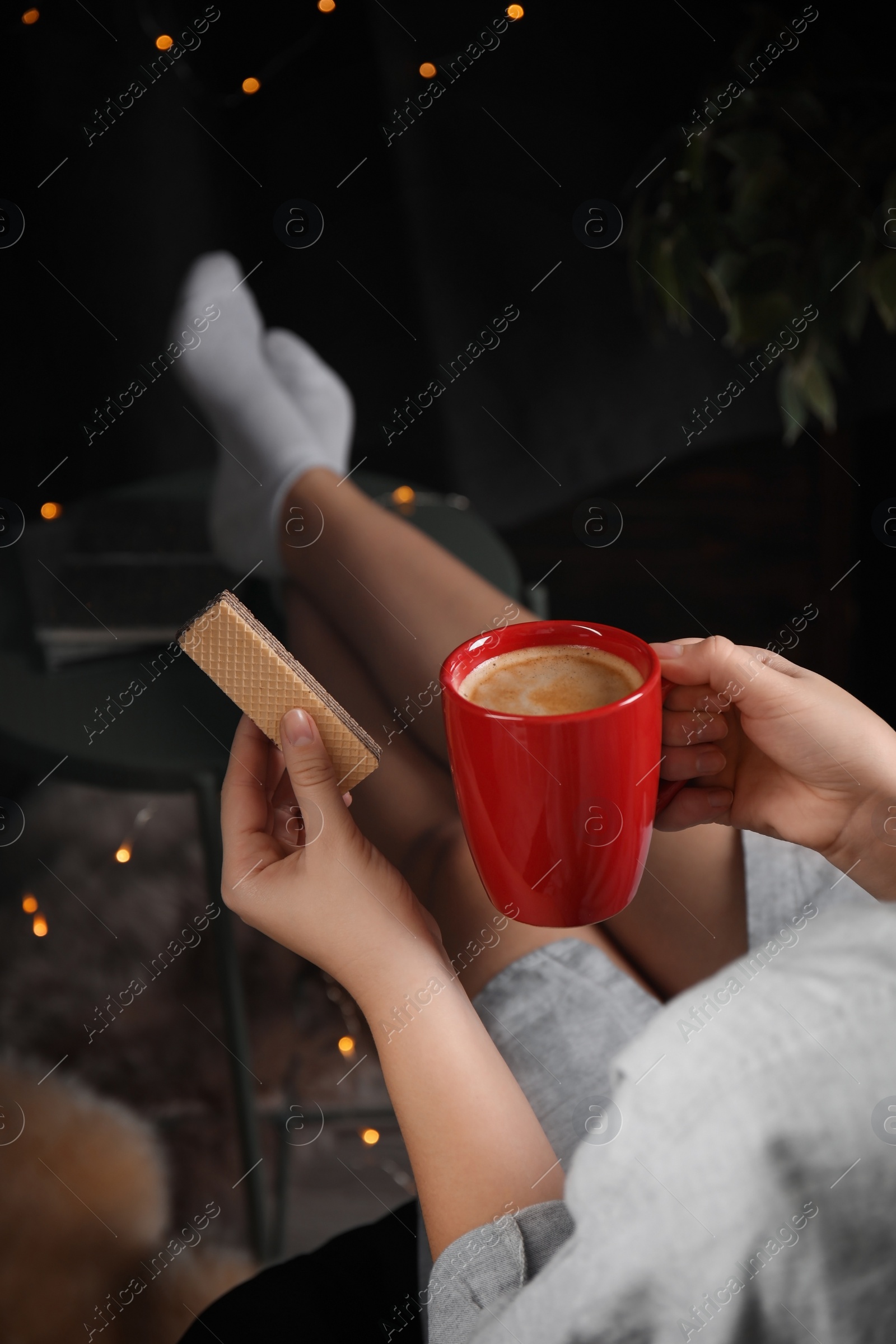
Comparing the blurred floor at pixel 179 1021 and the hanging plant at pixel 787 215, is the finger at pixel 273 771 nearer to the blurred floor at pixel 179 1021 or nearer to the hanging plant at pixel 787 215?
the blurred floor at pixel 179 1021

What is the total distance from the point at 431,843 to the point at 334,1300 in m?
0.25

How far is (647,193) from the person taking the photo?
1.06m

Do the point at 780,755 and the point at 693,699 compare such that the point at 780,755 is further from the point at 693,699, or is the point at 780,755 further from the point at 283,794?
the point at 283,794

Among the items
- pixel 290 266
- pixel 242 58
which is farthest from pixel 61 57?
pixel 290 266

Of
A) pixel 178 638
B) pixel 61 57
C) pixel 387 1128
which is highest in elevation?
pixel 61 57

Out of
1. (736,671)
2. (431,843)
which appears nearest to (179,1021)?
(431,843)

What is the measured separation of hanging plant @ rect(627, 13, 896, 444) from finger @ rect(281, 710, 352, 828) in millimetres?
594

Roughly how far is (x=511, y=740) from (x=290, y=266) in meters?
0.94

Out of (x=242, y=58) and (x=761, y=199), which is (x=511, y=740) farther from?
(x=242, y=58)

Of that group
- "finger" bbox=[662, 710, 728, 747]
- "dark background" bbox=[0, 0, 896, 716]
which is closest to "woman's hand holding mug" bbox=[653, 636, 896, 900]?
"finger" bbox=[662, 710, 728, 747]

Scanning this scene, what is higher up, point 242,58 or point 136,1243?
point 242,58

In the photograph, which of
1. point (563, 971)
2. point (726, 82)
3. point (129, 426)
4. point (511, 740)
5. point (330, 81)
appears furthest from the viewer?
point (129, 426)

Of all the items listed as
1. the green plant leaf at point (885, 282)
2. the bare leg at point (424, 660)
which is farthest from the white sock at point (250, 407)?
the green plant leaf at point (885, 282)

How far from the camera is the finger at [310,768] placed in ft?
1.24
